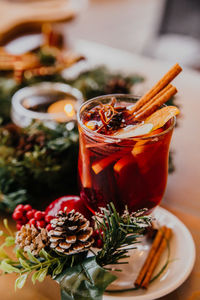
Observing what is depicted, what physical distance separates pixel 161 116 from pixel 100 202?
18 cm

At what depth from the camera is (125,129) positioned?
58cm

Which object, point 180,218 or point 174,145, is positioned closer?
point 180,218

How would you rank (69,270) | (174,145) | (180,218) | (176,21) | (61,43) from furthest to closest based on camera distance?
(176,21), (61,43), (174,145), (180,218), (69,270)

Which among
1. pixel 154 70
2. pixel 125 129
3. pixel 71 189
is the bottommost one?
pixel 71 189

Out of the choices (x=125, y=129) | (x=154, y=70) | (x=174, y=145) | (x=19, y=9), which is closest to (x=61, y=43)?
(x=19, y=9)

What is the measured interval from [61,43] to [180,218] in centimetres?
96

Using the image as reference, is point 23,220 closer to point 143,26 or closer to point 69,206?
point 69,206

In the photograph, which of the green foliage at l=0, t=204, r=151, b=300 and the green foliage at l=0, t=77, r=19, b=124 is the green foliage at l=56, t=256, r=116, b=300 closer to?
the green foliage at l=0, t=204, r=151, b=300

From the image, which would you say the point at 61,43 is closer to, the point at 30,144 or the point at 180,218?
the point at 30,144

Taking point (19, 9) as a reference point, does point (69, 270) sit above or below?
below

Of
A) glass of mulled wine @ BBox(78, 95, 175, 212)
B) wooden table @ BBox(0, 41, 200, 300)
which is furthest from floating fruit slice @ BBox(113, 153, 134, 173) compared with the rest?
wooden table @ BBox(0, 41, 200, 300)

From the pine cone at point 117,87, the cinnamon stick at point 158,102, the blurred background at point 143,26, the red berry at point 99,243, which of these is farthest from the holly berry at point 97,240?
the blurred background at point 143,26

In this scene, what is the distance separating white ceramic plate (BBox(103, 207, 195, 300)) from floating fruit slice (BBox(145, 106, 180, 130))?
21 centimetres

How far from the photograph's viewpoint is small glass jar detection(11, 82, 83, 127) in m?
0.82
